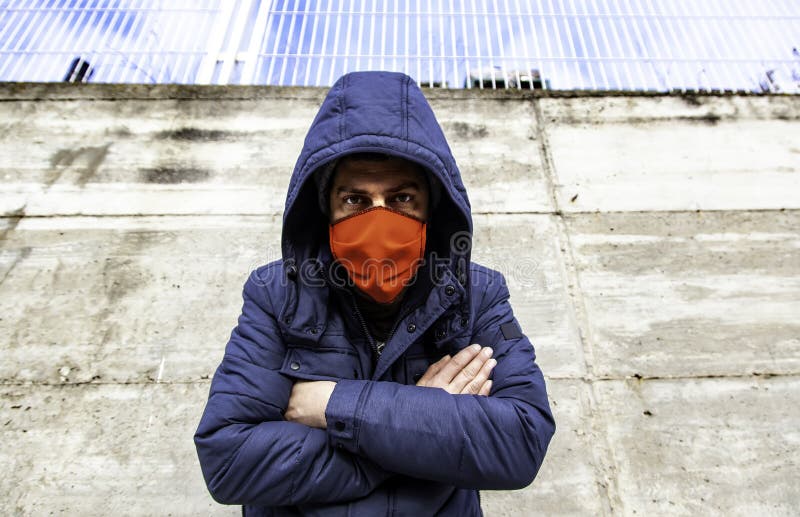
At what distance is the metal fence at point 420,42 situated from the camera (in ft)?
12.1

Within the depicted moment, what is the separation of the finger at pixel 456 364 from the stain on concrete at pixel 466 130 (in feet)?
7.55

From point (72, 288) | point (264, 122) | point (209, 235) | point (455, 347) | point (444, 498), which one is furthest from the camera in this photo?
point (264, 122)

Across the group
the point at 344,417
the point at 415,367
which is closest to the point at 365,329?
the point at 415,367

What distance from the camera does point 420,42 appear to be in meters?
3.96

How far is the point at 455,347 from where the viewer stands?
1.39m

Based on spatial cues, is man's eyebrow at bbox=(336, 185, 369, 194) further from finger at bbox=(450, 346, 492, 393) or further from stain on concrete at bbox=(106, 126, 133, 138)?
stain on concrete at bbox=(106, 126, 133, 138)

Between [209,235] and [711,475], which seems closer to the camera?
[711,475]

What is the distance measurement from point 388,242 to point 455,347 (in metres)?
0.38

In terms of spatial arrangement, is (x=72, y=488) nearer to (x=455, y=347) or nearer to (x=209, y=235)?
(x=209, y=235)

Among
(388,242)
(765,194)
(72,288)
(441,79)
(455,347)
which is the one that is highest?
(388,242)

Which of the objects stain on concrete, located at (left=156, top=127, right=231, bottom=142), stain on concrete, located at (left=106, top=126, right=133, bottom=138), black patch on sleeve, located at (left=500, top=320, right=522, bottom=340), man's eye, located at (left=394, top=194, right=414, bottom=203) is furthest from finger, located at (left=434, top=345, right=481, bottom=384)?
stain on concrete, located at (left=106, top=126, right=133, bottom=138)

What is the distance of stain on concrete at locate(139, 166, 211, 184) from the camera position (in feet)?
10.4

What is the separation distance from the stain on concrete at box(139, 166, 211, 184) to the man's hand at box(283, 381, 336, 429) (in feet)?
7.78

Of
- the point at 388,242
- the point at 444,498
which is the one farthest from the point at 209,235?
the point at 444,498
